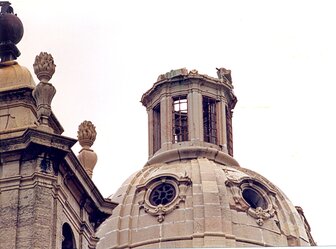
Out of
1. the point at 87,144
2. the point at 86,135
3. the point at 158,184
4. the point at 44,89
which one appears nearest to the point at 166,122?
the point at 158,184

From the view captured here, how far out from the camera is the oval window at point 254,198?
3386 inches

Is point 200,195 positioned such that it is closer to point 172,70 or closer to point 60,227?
point 172,70

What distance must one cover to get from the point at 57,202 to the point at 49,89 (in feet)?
8.56

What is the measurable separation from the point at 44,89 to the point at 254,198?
147 ft

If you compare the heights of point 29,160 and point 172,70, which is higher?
point 172,70

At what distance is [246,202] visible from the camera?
85562 millimetres

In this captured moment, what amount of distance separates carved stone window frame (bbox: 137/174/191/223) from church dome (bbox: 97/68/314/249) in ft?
0.15

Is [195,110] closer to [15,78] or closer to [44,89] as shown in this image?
[15,78]

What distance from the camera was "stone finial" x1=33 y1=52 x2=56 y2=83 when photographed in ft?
140

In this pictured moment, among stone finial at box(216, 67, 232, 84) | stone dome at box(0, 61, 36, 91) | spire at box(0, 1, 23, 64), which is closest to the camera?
stone dome at box(0, 61, 36, 91)

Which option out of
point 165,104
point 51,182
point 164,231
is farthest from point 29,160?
point 165,104

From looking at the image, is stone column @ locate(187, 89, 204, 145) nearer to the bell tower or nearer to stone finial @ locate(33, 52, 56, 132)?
the bell tower

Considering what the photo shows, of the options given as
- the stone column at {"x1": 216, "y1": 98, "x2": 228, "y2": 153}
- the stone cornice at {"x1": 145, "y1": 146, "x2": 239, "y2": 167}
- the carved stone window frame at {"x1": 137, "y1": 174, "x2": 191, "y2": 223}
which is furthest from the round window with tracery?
the stone column at {"x1": 216, "y1": 98, "x2": 228, "y2": 153}

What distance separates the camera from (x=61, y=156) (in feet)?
137
